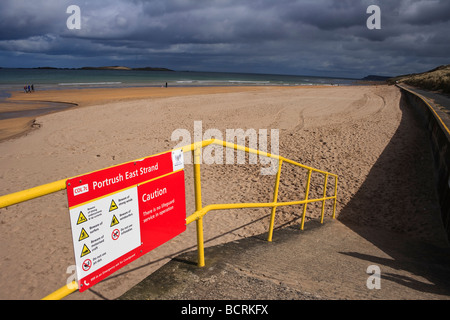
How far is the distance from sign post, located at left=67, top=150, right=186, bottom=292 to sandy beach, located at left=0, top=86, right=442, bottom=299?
66.7 inches

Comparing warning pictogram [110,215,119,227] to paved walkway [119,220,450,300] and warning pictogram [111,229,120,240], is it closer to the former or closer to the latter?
warning pictogram [111,229,120,240]

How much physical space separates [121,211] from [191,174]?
21.1ft

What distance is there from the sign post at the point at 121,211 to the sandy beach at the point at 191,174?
1695 mm

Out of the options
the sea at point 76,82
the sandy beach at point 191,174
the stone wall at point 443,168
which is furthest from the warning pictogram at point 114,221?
the sea at point 76,82

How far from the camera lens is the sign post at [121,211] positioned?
1759 mm

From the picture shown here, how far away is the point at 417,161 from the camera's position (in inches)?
350

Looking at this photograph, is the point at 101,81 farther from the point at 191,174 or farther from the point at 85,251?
the point at 85,251

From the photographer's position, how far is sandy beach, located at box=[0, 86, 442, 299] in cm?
429

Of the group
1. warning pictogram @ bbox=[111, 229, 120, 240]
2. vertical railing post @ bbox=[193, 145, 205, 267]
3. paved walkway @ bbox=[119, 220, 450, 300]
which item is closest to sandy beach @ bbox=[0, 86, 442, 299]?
paved walkway @ bbox=[119, 220, 450, 300]

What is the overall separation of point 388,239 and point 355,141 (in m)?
5.77

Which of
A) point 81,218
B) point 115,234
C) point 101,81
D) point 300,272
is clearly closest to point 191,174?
point 300,272

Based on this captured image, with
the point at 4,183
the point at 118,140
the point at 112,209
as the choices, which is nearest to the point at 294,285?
the point at 112,209

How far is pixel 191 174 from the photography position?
843 centimetres
